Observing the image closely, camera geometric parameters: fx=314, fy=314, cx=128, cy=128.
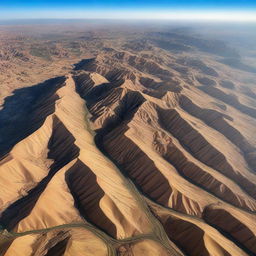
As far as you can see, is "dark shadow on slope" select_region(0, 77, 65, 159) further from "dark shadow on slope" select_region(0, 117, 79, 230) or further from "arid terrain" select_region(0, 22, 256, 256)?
"dark shadow on slope" select_region(0, 117, 79, 230)

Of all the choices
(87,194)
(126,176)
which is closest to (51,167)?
(87,194)

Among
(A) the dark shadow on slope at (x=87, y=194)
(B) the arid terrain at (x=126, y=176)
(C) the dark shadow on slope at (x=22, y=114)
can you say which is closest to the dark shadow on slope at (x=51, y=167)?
(B) the arid terrain at (x=126, y=176)

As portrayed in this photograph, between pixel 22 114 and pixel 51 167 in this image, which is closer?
pixel 51 167

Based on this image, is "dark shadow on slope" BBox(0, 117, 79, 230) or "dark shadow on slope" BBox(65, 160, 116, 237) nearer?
"dark shadow on slope" BBox(0, 117, 79, 230)

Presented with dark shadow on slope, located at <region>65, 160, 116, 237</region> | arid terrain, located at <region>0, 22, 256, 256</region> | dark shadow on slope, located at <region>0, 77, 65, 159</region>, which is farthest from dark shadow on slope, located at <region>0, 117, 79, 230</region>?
dark shadow on slope, located at <region>0, 77, 65, 159</region>

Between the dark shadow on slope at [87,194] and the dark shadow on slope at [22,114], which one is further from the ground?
the dark shadow on slope at [87,194]

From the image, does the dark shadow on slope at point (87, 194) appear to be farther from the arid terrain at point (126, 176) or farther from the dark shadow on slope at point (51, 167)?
the dark shadow on slope at point (51, 167)

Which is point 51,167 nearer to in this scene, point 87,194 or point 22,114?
point 87,194

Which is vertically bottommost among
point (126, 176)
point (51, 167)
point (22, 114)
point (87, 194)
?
point (22, 114)

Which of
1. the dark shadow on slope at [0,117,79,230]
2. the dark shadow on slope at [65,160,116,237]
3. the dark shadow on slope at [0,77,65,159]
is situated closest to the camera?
the dark shadow on slope at [0,117,79,230]

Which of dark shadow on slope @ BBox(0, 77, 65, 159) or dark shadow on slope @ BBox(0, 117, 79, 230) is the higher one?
dark shadow on slope @ BBox(0, 117, 79, 230)

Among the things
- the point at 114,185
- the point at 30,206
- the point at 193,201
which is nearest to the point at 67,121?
the point at 114,185

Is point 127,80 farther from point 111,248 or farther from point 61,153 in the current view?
point 111,248
